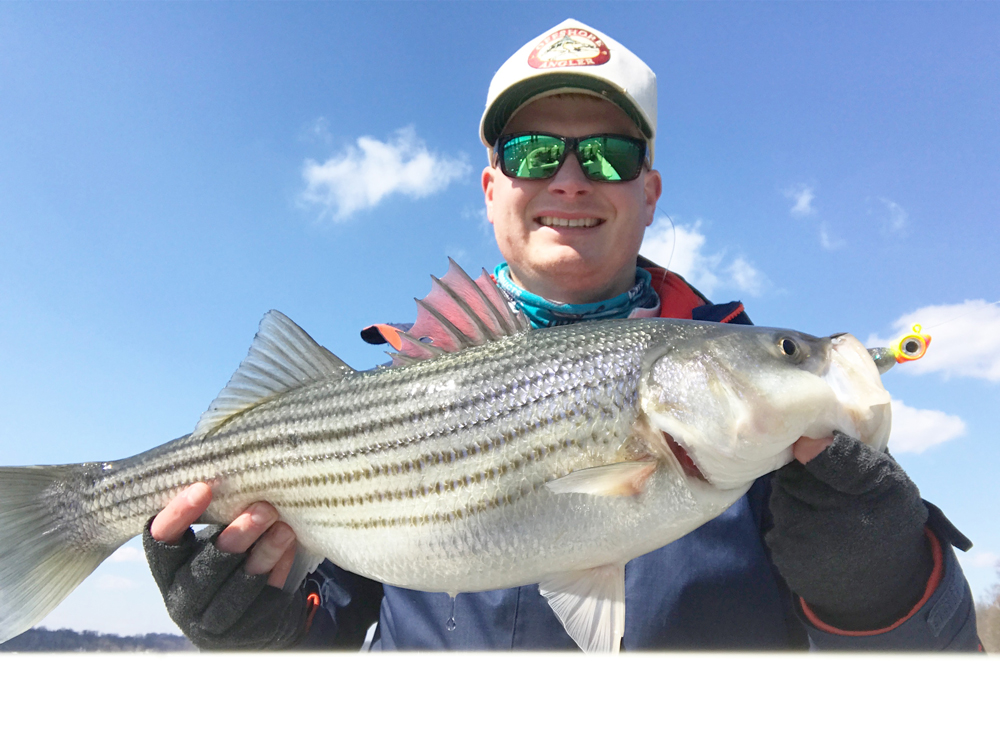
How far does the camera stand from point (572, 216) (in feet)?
13.0

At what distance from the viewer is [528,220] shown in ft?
13.4

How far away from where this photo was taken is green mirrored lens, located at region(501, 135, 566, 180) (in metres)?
3.97

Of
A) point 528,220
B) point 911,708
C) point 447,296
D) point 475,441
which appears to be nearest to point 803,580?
point 911,708

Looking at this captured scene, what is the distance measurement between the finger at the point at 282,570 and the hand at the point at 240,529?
38 mm

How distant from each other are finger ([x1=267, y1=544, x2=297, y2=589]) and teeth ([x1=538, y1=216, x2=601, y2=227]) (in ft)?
8.48

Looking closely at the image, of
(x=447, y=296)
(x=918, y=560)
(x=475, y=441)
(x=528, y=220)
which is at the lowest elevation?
(x=918, y=560)

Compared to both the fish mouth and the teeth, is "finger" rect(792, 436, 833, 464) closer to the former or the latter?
the fish mouth

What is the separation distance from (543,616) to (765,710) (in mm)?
1747

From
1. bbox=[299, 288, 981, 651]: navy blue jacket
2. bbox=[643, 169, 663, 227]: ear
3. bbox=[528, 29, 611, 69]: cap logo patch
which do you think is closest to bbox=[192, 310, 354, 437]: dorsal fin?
bbox=[299, 288, 981, 651]: navy blue jacket

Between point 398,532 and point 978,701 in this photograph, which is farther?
point 398,532

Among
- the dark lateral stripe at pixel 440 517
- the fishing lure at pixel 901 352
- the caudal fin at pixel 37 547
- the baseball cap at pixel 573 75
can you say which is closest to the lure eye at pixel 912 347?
the fishing lure at pixel 901 352

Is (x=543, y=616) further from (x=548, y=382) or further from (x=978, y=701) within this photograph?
(x=978, y=701)

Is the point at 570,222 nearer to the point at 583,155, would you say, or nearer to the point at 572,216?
the point at 572,216

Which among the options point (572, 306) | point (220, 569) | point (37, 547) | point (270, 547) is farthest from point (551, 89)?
point (37, 547)
